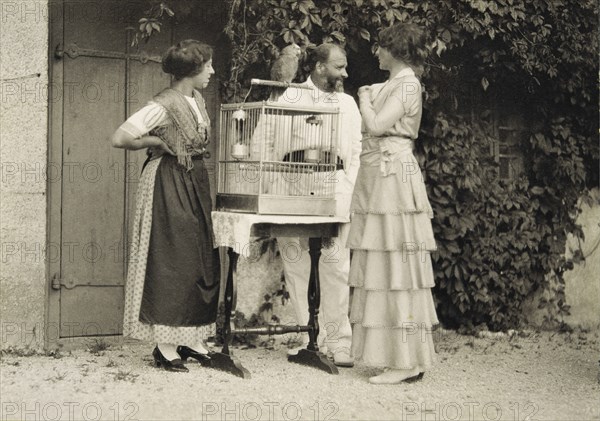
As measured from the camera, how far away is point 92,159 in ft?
23.5

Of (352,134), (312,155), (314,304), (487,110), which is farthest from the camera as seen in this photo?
(487,110)

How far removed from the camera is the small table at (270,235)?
19.0ft

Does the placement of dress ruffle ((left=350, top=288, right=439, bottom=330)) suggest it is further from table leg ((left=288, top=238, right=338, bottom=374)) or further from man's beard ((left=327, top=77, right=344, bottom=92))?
man's beard ((left=327, top=77, right=344, bottom=92))

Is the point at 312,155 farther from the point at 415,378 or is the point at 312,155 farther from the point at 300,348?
the point at 415,378

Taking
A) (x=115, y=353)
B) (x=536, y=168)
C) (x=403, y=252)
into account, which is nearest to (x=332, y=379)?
(x=403, y=252)

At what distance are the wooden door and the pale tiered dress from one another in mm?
2299

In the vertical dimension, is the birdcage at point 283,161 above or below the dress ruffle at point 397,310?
above

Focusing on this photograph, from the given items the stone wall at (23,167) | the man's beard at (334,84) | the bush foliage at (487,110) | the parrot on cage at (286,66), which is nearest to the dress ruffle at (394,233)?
the man's beard at (334,84)

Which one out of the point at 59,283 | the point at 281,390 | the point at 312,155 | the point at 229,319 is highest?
the point at 312,155

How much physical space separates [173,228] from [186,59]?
109 centimetres

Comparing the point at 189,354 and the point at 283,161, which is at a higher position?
the point at 283,161

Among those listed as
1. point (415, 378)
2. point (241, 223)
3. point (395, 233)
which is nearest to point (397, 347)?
point (415, 378)

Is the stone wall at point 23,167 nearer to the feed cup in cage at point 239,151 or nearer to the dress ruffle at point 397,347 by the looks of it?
the feed cup in cage at point 239,151

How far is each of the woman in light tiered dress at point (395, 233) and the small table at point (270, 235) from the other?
1.13ft
